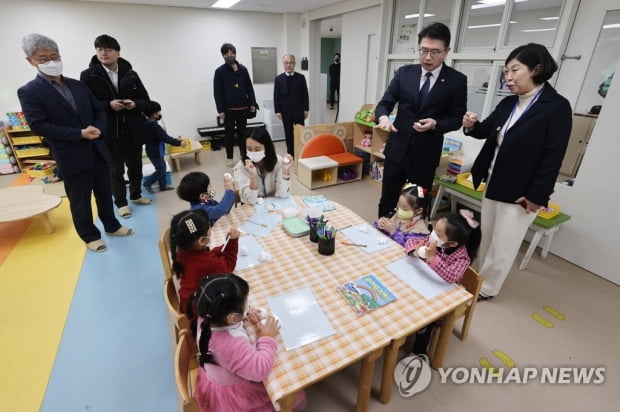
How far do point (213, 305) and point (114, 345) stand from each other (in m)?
1.32

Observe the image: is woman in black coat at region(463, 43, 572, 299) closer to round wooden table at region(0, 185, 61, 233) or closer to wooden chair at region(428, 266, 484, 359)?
wooden chair at region(428, 266, 484, 359)

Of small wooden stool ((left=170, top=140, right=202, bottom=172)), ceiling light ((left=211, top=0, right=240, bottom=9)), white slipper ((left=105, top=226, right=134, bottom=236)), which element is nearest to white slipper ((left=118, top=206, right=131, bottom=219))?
white slipper ((left=105, top=226, right=134, bottom=236))

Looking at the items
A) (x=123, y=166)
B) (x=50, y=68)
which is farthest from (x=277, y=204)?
(x=123, y=166)

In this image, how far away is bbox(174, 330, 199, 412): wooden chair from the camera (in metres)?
0.85

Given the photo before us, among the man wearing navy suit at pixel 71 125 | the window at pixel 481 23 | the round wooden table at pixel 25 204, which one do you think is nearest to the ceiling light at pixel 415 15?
the window at pixel 481 23

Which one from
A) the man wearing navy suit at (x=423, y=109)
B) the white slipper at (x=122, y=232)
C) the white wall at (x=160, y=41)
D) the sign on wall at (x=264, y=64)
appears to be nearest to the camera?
the man wearing navy suit at (x=423, y=109)

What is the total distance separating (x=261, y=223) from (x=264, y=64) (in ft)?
17.3

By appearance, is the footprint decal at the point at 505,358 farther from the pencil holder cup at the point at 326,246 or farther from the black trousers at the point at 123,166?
the black trousers at the point at 123,166

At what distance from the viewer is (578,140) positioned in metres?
2.58

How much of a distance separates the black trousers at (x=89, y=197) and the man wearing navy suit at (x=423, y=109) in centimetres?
231

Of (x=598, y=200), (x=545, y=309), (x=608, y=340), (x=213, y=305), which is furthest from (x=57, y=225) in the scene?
(x=598, y=200)

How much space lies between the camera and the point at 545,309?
2.16m

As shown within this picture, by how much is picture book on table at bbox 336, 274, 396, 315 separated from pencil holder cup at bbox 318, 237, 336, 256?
0.76 ft

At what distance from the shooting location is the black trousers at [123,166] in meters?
3.14
